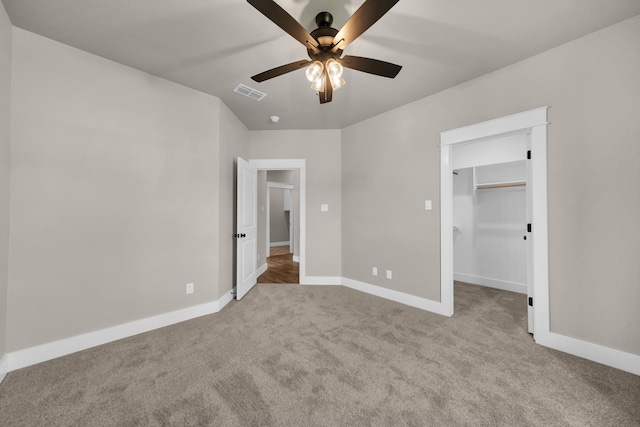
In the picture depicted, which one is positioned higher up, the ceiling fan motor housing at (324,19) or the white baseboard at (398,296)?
the ceiling fan motor housing at (324,19)

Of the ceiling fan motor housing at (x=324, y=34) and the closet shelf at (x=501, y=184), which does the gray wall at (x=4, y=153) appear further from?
the closet shelf at (x=501, y=184)

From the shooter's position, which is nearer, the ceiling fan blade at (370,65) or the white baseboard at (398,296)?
the ceiling fan blade at (370,65)

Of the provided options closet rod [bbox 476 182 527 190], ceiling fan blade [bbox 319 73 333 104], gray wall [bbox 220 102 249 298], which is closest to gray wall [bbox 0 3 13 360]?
gray wall [bbox 220 102 249 298]

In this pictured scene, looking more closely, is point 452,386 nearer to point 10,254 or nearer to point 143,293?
point 143,293

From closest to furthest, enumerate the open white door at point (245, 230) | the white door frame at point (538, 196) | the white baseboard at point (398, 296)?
the white door frame at point (538, 196) < the white baseboard at point (398, 296) < the open white door at point (245, 230)

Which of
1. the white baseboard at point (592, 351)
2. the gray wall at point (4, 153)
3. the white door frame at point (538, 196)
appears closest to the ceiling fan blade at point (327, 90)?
the white door frame at point (538, 196)

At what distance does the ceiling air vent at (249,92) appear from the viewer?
2.73 metres

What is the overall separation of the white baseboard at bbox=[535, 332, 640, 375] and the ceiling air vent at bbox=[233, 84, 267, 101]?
148 inches

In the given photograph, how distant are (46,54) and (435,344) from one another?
13.6 ft

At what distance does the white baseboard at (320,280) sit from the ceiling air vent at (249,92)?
9.04ft

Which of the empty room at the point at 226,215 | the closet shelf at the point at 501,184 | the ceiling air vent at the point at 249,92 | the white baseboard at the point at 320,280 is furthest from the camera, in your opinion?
the white baseboard at the point at 320,280

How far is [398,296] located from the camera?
325 cm

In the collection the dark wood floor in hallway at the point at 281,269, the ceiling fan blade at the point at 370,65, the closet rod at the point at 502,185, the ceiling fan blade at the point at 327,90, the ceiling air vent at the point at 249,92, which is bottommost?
the dark wood floor in hallway at the point at 281,269

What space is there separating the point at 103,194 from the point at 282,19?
87.0 inches
